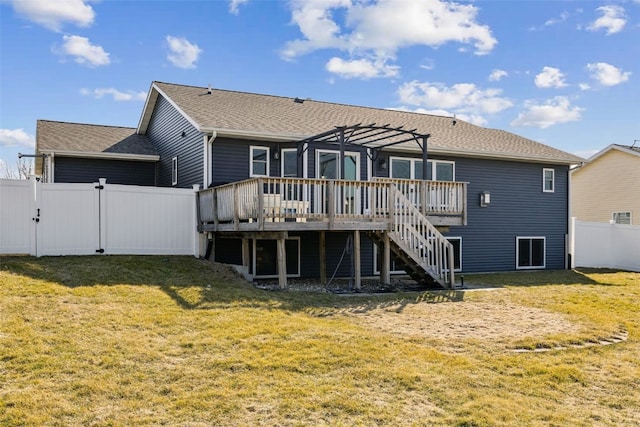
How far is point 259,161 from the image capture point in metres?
13.8

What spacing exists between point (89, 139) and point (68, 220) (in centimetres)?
610

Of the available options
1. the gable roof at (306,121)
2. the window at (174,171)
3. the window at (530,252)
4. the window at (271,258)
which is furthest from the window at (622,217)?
the window at (174,171)

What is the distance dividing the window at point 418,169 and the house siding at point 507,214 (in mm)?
357

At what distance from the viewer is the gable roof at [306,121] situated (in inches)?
537

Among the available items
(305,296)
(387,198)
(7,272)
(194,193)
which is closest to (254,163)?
(194,193)

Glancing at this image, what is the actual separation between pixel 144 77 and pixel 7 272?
34.5ft

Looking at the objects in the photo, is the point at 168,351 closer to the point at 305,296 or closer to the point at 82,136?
the point at 305,296

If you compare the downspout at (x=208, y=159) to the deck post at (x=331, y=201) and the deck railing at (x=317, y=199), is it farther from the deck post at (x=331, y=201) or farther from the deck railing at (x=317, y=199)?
the deck post at (x=331, y=201)

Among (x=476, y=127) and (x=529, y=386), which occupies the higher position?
(x=476, y=127)

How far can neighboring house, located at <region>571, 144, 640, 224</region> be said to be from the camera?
23.1m

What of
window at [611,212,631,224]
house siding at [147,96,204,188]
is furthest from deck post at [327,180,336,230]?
window at [611,212,631,224]

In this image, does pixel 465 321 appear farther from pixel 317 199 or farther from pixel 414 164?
pixel 414 164

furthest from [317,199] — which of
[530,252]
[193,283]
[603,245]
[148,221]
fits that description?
[603,245]

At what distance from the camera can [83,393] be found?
4816mm
